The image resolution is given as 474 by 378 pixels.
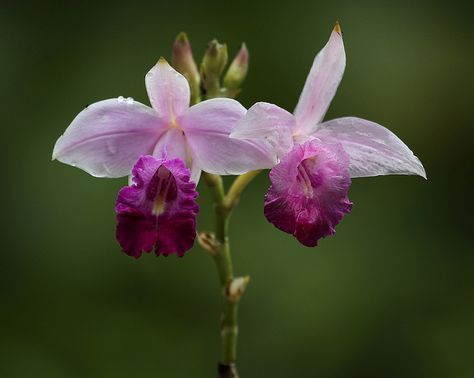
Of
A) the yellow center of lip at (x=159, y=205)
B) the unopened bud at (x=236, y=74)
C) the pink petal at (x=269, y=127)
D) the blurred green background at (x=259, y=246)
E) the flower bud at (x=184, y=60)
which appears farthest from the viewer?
the blurred green background at (x=259, y=246)

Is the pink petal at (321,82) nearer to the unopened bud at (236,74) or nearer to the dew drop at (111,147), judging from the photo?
the unopened bud at (236,74)

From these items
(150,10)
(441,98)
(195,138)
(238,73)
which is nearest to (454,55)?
(441,98)

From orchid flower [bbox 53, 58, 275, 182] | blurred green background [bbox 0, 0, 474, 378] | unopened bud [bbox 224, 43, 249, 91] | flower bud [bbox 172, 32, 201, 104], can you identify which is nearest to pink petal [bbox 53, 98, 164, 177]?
orchid flower [bbox 53, 58, 275, 182]

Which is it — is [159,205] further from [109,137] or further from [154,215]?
[109,137]

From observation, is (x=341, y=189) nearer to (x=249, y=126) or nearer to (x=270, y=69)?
(x=249, y=126)

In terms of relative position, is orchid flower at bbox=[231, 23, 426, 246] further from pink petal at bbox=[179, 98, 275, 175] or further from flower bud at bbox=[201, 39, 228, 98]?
flower bud at bbox=[201, 39, 228, 98]

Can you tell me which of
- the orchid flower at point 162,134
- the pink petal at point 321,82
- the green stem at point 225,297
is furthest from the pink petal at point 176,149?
the pink petal at point 321,82
